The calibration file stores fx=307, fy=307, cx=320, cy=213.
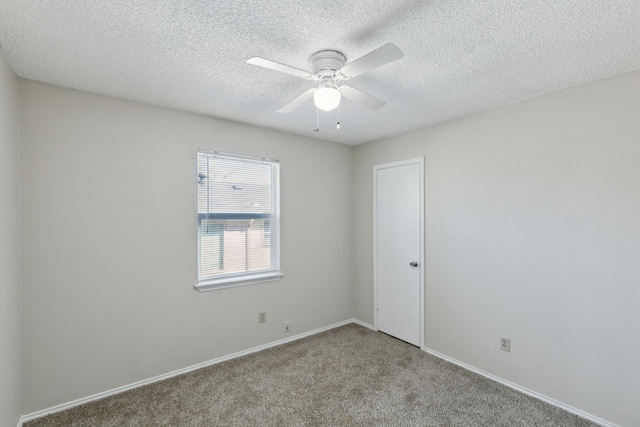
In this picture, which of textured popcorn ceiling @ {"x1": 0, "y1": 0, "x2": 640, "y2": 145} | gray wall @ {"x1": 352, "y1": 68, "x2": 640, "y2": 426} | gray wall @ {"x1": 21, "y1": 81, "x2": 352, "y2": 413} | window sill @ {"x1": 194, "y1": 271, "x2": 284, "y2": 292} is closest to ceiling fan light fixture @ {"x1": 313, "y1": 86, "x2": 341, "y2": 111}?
textured popcorn ceiling @ {"x1": 0, "y1": 0, "x2": 640, "y2": 145}

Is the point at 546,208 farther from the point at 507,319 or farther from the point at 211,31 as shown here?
the point at 211,31

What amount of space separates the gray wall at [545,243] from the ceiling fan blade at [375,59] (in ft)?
5.77

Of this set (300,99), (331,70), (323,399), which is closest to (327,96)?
(331,70)

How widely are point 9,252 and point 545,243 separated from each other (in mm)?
3745

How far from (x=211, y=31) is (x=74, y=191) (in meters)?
1.68

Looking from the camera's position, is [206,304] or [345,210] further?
[345,210]

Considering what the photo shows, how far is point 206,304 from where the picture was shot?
2957mm

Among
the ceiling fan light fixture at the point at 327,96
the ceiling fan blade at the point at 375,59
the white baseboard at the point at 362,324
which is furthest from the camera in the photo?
the white baseboard at the point at 362,324

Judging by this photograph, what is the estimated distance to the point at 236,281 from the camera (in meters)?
3.11

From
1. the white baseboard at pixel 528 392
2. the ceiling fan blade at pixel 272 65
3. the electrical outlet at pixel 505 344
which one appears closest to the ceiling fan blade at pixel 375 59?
the ceiling fan blade at pixel 272 65

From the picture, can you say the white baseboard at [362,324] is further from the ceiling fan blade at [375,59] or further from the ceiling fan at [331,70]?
the ceiling fan blade at [375,59]

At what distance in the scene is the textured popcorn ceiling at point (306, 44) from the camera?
1.44m

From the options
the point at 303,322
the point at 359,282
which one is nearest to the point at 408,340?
the point at 359,282

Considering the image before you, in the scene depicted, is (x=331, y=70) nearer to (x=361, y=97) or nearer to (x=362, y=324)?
(x=361, y=97)
